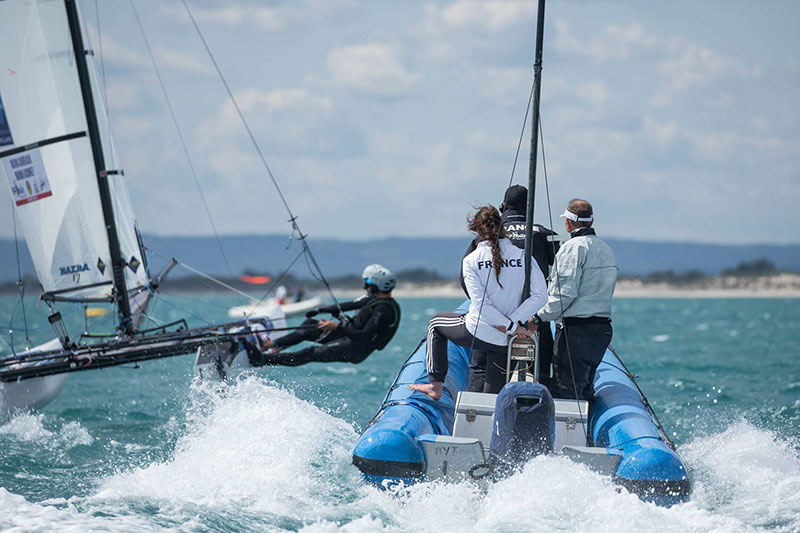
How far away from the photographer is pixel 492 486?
517 cm

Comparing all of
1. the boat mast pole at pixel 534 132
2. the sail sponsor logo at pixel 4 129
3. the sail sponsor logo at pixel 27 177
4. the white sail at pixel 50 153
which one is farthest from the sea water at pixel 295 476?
the sail sponsor logo at pixel 4 129

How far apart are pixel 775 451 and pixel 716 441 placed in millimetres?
892

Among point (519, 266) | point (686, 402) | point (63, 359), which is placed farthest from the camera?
point (686, 402)

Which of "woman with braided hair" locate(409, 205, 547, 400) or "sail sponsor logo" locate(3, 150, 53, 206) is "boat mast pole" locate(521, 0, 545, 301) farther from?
"sail sponsor logo" locate(3, 150, 53, 206)

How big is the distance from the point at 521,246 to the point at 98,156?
5.54m

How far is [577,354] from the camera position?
600cm

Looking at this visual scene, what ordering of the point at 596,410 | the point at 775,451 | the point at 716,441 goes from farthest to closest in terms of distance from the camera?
the point at 716,441 < the point at 775,451 < the point at 596,410

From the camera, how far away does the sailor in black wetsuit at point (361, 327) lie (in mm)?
8547

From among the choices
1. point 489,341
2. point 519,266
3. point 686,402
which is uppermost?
point 519,266

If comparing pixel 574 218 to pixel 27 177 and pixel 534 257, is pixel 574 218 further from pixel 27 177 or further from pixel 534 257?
pixel 27 177

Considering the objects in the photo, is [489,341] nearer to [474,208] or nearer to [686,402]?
[474,208]

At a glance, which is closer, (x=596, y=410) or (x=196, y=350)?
(x=596, y=410)

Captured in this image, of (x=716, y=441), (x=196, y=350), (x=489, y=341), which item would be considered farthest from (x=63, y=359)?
(x=716, y=441)

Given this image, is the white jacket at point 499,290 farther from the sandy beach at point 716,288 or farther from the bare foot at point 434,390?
the sandy beach at point 716,288
